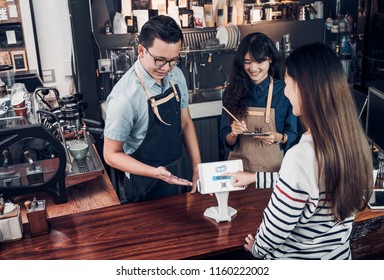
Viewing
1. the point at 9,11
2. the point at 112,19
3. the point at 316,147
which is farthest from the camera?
the point at 9,11

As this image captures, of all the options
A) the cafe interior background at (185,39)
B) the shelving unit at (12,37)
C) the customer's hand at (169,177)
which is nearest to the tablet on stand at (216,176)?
the customer's hand at (169,177)

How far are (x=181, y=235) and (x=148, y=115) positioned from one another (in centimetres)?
54

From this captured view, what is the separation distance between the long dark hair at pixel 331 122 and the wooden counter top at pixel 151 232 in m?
0.45

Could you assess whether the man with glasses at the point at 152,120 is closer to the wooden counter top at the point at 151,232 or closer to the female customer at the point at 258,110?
the wooden counter top at the point at 151,232

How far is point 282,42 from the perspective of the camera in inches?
162

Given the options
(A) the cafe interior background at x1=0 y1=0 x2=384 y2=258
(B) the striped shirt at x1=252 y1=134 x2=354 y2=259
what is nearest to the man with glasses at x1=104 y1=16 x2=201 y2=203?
(B) the striped shirt at x1=252 y1=134 x2=354 y2=259

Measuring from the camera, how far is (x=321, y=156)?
0.95m

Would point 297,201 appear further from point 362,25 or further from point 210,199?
point 362,25

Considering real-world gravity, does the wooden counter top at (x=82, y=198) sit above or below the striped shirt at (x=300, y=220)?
below

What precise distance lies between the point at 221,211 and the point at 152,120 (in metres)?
0.50

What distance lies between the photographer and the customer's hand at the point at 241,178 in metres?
1.33
